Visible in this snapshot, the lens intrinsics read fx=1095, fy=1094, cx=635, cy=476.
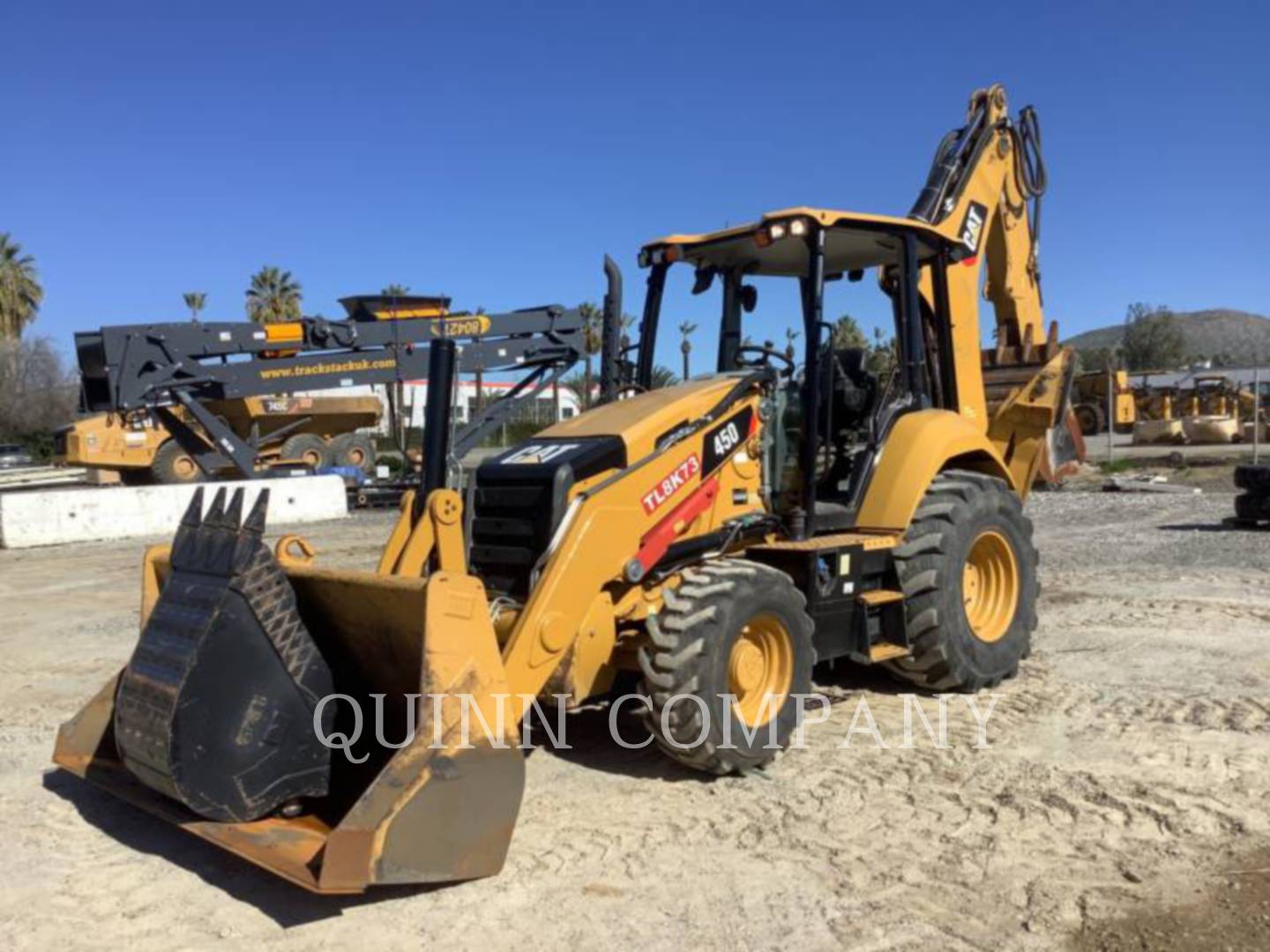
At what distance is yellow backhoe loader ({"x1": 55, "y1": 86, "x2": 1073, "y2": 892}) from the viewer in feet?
13.0

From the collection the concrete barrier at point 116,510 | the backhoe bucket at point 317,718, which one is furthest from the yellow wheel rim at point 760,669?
the concrete barrier at point 116,510

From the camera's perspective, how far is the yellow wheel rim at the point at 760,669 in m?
4.99

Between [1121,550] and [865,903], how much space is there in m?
9.34

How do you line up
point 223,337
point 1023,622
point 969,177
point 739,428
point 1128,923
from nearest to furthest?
point 1128,923 < point 739,428 < point 1023,622 < point 969,177 < point 223,337

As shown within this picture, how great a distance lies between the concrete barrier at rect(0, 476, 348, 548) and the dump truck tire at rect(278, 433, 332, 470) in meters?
5.49

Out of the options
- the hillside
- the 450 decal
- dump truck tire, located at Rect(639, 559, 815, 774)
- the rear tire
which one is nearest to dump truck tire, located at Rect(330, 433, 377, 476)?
the rear tire

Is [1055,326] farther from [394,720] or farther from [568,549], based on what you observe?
[394,720]

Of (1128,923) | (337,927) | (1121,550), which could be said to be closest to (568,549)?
(337,927)

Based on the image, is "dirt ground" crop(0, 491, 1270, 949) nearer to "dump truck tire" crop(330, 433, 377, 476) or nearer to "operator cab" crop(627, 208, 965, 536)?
"operator cab" crop(627, 208, 965, 536)

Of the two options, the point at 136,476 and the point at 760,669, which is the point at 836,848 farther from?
the point at 136,476

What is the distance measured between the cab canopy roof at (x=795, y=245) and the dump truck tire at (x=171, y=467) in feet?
63.1

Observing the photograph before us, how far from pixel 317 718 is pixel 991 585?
4.29 metres

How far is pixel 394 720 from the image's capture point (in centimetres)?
459

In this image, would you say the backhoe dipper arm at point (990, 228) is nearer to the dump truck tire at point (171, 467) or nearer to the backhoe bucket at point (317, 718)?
the backhoe bucket at point (317, 718)
